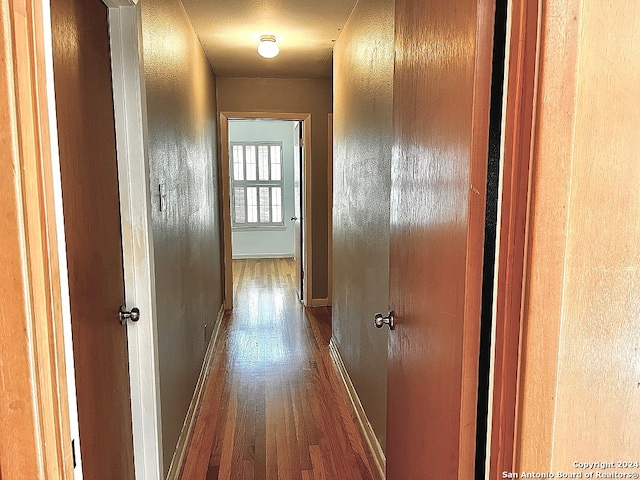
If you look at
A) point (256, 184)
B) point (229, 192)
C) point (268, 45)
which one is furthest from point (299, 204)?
point (256, 184)

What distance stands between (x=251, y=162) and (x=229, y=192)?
10.1ft

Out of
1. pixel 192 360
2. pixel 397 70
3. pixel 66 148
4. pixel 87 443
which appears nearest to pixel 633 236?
pixel 397 70

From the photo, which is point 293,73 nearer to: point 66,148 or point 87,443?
point 66,148

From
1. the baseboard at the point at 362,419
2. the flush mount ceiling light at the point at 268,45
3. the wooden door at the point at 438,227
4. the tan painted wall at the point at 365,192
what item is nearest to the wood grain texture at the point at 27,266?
the wooden door at the point at 438,227

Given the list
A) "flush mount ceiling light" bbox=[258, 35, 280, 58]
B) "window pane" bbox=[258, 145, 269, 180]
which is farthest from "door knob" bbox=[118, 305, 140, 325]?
"window pane" bbox=[258, 145, 269, 180]

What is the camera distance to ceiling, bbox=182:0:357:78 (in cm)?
277

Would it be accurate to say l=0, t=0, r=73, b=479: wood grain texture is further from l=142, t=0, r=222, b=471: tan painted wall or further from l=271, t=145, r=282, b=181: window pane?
l=271, t=145, r=282, b=181: window pane

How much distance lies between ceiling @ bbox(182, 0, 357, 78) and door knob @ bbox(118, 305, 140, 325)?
1889mm

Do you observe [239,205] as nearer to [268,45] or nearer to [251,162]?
[251,162]

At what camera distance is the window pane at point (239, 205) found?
8.07 meters

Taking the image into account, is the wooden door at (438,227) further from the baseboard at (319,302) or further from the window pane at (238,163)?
the window pane at (238,163)

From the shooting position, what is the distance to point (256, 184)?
8086 mm

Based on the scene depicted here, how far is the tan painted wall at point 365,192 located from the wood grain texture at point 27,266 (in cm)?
150

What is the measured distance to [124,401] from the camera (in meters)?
1.71
